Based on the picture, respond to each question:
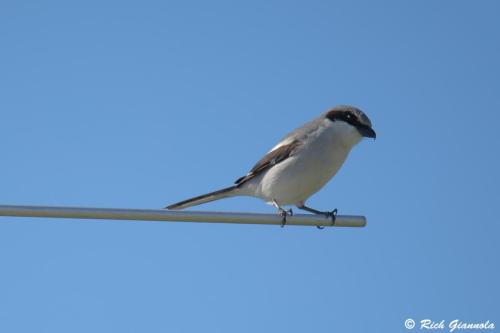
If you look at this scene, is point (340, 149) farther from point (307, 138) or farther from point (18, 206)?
point (18, 206)

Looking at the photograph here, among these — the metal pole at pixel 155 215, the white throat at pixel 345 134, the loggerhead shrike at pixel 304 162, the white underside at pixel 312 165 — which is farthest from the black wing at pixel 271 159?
the metal pole at pixel 155 215

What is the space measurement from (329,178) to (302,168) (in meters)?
0.38

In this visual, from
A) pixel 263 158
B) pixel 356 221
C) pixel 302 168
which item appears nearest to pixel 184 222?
pixel 356 221

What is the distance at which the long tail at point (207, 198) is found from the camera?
832 centimetres

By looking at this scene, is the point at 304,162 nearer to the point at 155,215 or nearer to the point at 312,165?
the point at 312,165

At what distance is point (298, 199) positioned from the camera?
8562mm

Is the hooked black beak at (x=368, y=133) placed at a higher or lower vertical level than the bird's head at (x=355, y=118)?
lower

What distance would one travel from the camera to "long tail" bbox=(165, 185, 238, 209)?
8320 millimetres

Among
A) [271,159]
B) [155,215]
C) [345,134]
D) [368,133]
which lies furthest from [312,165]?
[155,215]

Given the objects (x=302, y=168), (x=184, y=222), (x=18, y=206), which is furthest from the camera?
(x=302, y=168)

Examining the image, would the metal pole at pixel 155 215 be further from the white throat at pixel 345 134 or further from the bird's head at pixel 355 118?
the bird's head at pixel 355 118

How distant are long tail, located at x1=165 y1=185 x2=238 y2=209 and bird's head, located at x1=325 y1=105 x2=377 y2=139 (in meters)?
1.53

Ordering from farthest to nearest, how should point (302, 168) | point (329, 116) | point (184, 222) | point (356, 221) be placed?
point (329, 116) < point (302, 168) < point (356, 221) < point (184, 222)

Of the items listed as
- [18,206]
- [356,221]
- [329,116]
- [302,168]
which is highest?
[329,116]
